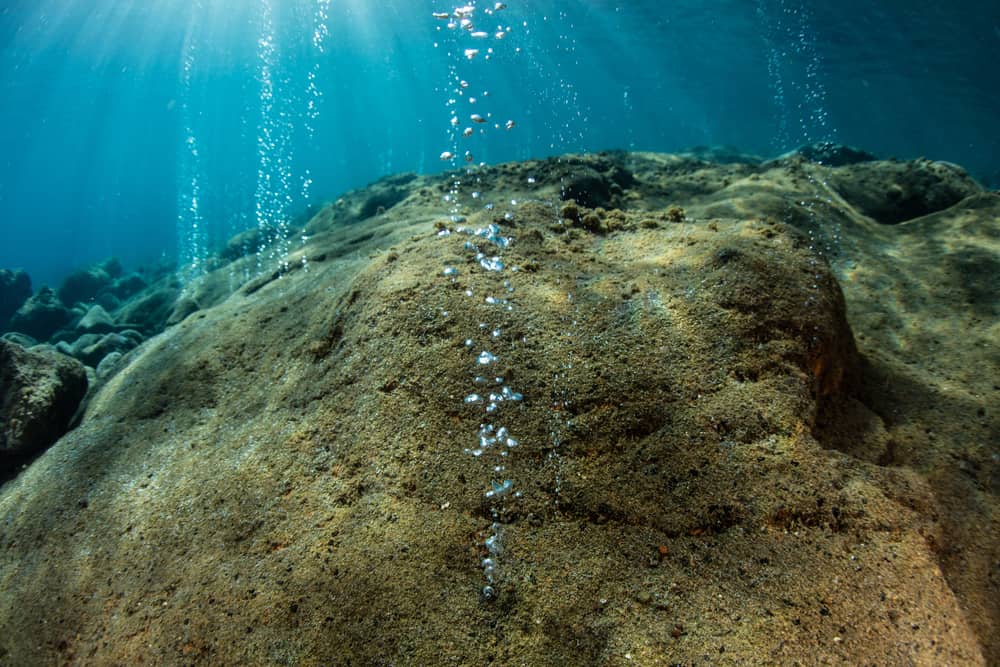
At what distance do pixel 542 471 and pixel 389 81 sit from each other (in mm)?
133867

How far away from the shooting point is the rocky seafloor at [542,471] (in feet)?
6.36

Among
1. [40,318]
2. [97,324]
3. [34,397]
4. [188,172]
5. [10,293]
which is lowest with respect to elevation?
[188,172]

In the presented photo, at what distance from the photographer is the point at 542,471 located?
241 cm

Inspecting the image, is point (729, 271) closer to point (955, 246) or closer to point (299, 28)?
point (955, 246)

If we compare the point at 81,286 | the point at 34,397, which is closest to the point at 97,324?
the point at 34,397

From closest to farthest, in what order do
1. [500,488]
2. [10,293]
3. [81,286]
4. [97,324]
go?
[500,488], [97,324], [10,293], [81,286]

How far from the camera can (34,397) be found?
4480 millimetres

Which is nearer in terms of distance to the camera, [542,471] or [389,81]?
[542,471]

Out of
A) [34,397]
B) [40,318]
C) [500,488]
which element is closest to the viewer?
[500,488]

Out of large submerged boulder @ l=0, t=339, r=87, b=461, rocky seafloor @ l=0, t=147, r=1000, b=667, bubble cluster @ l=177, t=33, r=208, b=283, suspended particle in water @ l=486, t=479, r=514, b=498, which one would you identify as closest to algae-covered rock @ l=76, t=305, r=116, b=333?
large submerged boulder @ l=0, t=339, r=87, b=461

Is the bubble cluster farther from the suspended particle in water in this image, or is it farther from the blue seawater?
the suspended particle in water

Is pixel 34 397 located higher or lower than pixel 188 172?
higher

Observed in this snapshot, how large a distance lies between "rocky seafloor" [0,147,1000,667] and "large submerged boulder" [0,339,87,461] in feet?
0.14

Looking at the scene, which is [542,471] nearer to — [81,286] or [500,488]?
[500,488]
